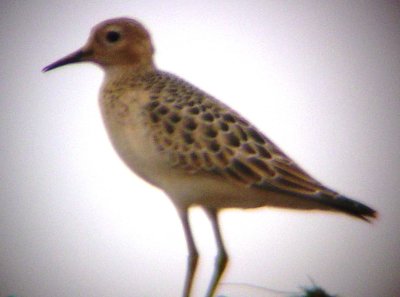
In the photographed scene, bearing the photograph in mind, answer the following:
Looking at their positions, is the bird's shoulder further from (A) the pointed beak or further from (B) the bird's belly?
(A) the pointed beak

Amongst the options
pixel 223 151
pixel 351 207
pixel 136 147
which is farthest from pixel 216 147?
pixel 351 207

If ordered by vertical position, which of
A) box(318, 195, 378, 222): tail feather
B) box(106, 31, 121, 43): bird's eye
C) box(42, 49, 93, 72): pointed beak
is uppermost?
box(106, 31, 121, 43): bird's eye

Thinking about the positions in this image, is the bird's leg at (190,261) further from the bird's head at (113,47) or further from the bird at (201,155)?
the bird's head at (113,47)

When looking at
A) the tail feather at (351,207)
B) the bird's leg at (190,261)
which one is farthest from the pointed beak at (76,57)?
the tail feather at (351,207)

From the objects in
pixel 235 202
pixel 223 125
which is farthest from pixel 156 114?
pixel 235 202

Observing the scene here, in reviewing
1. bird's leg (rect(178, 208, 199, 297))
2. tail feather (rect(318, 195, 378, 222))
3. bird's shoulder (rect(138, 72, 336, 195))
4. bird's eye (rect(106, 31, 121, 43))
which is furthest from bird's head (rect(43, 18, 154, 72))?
tail feather (rect(318, 195, 378, 222))

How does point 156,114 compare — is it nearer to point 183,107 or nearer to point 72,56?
point 183,107
